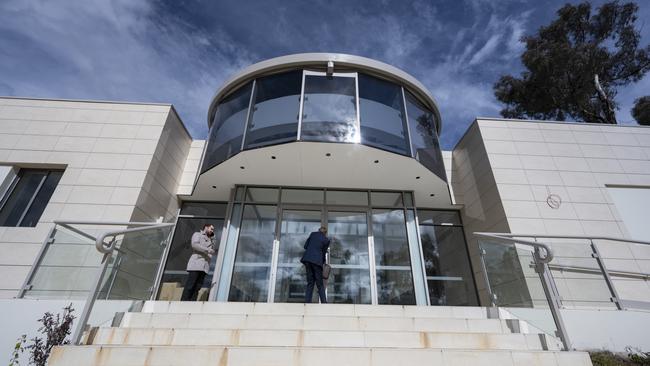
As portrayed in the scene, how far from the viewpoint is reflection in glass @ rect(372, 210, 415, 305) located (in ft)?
24.1

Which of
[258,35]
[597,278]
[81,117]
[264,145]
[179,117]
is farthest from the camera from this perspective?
[258,35]

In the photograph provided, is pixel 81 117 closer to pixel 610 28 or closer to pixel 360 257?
pixel 360 257

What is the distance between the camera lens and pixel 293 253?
7.72 meters

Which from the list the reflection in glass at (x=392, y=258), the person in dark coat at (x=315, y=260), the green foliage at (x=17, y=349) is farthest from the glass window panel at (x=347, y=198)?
the green foliage at (x=17, y=349)

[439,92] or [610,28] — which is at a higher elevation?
[610,28]

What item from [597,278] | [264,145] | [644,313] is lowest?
[644,313]

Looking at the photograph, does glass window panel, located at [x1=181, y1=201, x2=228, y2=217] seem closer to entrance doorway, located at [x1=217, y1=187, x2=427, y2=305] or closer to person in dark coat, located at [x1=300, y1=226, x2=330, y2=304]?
entrance doorway, located at [x1=217, y1=187, x2=427, y2=305]

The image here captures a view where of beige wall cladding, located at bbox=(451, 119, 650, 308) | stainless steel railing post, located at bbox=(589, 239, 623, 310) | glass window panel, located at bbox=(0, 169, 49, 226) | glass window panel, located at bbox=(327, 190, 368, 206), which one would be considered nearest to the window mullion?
glass window panel, located at bbox=(0, 169, 49, 226)

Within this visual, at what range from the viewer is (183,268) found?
8.10 meters

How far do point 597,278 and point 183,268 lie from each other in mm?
9255

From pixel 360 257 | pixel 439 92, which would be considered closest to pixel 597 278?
pixel 360 257

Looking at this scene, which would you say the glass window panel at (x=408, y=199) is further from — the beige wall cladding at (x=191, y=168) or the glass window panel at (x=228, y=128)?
the beige wall cladding at (x=191, y=168)

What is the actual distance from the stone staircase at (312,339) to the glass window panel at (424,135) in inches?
152

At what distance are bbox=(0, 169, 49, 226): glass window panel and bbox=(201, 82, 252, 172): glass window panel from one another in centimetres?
442
